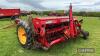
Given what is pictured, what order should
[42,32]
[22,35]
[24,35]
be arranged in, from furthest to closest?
[22,35] < [24,35] < [42,32]

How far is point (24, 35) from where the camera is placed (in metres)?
6.86

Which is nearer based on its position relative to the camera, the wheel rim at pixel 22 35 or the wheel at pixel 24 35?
the wheel at pixel 24 35

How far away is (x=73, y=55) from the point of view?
6.29m

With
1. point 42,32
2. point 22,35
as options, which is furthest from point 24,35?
point 42,32

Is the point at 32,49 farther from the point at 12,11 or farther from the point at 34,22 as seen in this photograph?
the point at 12,11

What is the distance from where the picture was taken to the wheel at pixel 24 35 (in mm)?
6419

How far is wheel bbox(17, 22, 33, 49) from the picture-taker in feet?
21.1

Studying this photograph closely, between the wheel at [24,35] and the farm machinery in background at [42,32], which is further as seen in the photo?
the wheel at [24,35]

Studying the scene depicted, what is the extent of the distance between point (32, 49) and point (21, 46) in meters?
0.53

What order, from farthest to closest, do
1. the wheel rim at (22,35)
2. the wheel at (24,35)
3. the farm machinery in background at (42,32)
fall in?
the wheel rim at (22,35)
the wheel at (24,35)
the farm machinery in background at (42,32)

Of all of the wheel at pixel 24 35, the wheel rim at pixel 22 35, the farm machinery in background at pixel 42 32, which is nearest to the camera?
the farm machinery in background at pixel 42 32

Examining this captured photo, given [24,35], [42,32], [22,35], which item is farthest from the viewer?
[22,35]

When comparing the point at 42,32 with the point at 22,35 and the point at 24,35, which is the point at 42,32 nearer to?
the point at 24,35

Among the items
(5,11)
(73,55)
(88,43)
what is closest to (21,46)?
(73,55)
